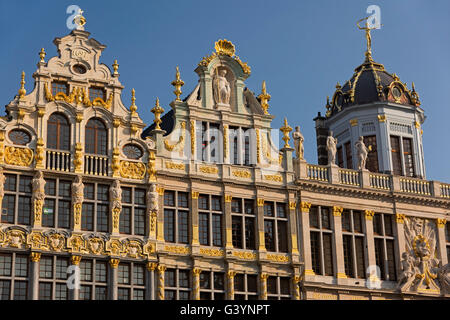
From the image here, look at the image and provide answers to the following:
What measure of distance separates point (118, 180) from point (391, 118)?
51.5 ft

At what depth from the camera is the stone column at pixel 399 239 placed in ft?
146

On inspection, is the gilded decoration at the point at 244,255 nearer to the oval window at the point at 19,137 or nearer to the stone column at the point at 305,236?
the stone column at the point at 305,236

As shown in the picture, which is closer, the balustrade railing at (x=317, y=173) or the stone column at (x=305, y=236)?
the stone column at (x=305, y=236)

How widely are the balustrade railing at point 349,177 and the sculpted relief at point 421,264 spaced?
2.95 m

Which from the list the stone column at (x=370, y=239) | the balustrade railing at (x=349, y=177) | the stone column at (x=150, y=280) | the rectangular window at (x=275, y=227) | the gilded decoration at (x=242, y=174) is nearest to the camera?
the stone column at (x=150, y=280)

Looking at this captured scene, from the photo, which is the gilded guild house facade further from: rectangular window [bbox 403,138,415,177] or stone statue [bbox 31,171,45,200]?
rectangular window [bbox 403,138,415,177]

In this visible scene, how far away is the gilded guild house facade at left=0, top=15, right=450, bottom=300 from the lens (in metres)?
38.7

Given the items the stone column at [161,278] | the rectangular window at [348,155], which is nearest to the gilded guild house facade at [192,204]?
the stone column at [161,278]

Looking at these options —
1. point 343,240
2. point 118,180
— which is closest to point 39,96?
point 118,180

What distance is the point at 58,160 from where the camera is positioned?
130ft

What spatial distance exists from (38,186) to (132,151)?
14.9 ft

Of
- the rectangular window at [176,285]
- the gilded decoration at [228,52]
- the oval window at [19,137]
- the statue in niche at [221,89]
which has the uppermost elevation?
the gilded decoration at [228,52]

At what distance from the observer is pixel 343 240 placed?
4397cm

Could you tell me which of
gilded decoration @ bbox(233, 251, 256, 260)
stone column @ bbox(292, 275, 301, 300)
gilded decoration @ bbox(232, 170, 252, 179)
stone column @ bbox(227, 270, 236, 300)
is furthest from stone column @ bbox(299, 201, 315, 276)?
stone column @ bbox(227, 270, 236, 300)
